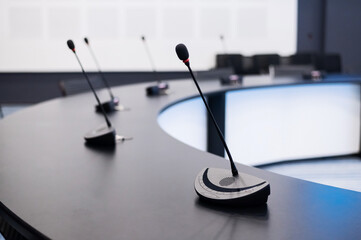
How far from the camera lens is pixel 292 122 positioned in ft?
12.9

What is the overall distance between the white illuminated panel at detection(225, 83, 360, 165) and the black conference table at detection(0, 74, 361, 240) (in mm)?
2007

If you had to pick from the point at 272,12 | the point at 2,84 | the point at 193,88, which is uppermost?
the point at 272,12

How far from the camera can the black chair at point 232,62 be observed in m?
6.43

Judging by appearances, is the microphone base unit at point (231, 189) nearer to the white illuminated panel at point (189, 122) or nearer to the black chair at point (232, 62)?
the white illuminated panel at point (189, 122)

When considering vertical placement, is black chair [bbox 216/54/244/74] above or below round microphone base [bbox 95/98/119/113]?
below

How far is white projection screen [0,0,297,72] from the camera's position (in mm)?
7176

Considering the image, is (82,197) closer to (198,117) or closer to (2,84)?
(198,117)

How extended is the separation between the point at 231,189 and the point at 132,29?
651cm

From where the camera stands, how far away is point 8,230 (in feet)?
3.32

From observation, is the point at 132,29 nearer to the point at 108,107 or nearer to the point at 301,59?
the point at 301,59

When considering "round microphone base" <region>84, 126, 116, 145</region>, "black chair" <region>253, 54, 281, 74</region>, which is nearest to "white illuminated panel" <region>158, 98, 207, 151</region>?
"round microphone base" <region>84, 126, 116, 145</region>

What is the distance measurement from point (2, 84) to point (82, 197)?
705cm

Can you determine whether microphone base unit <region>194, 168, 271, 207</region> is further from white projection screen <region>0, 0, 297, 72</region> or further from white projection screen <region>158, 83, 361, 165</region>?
white projection screen <region>0, 0, 297, 72</region>

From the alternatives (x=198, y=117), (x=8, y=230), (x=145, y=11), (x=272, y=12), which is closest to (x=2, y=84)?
(x=145, y=11)
